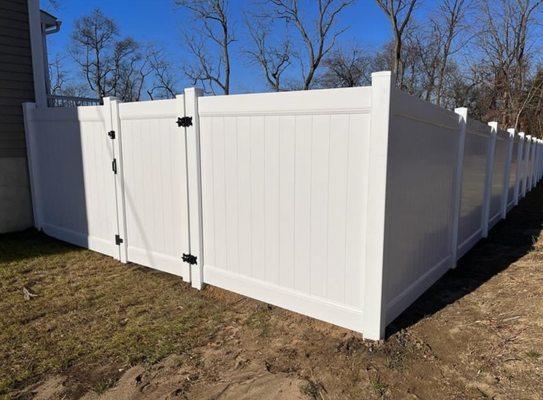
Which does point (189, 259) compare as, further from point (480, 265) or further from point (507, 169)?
point (507, 169)

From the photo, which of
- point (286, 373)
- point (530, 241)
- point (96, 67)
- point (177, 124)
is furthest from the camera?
point (96, 67)

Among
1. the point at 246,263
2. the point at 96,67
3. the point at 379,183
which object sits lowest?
the point at 246,263

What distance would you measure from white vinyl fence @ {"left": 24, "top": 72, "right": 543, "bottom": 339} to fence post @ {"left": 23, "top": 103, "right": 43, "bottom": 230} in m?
0.64

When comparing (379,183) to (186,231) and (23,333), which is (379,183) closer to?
(186,231)

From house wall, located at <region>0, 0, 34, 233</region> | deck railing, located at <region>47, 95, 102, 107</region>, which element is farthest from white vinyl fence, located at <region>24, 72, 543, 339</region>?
deck railing, located at <region>47, 95, 102, 107</region>

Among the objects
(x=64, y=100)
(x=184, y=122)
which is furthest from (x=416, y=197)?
(x=64, y=100)

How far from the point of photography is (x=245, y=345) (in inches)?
122

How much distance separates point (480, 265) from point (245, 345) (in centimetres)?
335

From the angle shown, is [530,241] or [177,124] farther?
[530,241]

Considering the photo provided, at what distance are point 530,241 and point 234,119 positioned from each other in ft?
16.2

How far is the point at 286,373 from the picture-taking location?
2725mm

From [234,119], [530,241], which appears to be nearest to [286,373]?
[234,119]

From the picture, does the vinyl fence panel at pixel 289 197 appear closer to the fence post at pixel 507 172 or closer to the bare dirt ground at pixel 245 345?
the bare dirt ground at pixel 245 345

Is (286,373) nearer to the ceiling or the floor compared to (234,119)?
nearer to the floor
